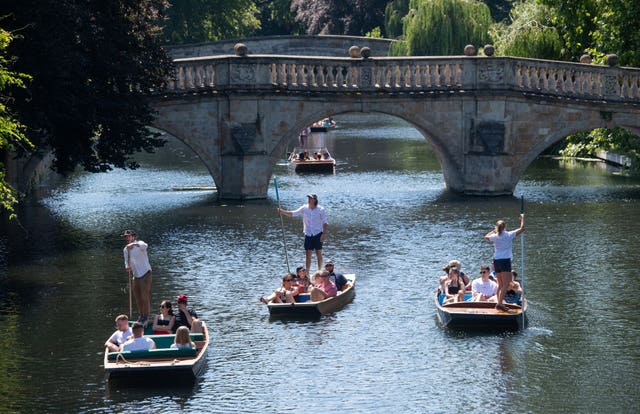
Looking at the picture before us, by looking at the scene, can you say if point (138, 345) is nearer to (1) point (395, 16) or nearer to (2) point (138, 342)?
(2) point (138, 342)

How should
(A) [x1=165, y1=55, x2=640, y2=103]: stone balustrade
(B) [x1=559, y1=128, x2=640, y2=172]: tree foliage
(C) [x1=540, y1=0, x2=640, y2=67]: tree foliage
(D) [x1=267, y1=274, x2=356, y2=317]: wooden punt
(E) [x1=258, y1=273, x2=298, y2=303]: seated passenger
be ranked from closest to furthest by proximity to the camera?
(D) [x1=267, y1=274, x2=356, y2=317]: wooden punt → (E) [x1=258, y1=273, x2=298, y2=303]: seated passenger → (A) [x1=165, y1=55, x2=640, y2=103]: stone balustrade → (C) [x1=540, y1=0, x2=640, y2=67]: tree foliage → (B) [x1=559, y1=128, x2=640, y2=172]: tree foliage

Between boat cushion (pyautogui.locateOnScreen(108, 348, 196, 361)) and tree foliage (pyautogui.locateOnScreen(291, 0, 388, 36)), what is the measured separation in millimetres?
70144

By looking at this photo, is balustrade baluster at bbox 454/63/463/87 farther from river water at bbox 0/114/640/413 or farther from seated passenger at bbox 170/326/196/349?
seated passenger at bbox 170/326/196/349

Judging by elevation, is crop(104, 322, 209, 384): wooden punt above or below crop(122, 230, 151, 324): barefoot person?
below

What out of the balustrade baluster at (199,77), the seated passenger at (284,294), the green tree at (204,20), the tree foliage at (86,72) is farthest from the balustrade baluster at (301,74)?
the green tree at (204,20)

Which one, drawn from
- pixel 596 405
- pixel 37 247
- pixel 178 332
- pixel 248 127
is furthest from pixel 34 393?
pixel 248 127

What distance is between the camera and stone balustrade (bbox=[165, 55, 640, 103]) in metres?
43.9

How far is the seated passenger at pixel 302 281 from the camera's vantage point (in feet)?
94.8

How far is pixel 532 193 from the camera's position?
46.9m

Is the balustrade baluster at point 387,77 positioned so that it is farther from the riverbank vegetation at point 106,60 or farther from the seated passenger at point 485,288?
the seated passenger at point 485,288

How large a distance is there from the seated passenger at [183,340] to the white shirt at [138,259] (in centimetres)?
341

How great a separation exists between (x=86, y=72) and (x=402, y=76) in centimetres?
1131

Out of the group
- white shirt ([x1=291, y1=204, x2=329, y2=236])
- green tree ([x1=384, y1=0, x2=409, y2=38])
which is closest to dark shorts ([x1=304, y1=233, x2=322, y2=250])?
white shirt ([x1=291, y1=204, x2=329, y2=236])

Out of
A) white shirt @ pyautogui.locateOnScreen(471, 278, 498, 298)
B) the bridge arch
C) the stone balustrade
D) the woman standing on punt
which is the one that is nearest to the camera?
the woman standing on punt
